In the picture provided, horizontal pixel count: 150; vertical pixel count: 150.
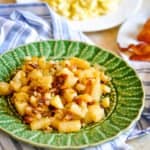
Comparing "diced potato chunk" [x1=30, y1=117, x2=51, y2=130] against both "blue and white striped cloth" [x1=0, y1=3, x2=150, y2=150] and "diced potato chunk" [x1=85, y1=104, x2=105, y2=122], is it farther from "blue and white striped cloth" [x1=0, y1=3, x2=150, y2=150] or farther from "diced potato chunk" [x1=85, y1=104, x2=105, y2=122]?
"blue and white striped cloth" [x1=0, y1=3, x2=150, y2=150]

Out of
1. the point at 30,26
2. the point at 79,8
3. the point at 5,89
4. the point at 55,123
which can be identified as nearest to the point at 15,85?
the point at 5,89

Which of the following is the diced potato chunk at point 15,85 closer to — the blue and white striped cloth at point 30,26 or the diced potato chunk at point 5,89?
the diced potato chunk at point 5,89

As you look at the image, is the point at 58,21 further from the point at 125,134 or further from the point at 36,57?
the point at 125,134

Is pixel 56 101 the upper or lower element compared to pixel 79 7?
lower

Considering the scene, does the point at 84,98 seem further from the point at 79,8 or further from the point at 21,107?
the point at 79,8

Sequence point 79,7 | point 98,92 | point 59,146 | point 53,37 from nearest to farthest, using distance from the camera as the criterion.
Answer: point 59,146 < point 98,92 < point 53,37 < point 79,7

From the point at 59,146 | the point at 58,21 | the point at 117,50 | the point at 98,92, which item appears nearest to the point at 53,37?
the point at 58,21

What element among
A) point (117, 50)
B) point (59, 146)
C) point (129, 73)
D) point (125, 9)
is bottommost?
point (59, 146)
